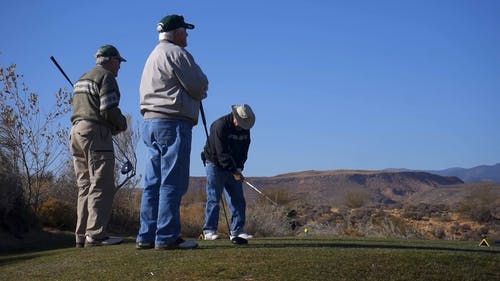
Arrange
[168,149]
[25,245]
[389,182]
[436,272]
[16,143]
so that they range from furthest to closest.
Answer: [389,182]
[16,143]
[25,245]
[168,149]
[436,272]

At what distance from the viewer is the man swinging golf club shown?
31.8 feet

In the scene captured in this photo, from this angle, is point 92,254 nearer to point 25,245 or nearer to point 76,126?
point 76,126

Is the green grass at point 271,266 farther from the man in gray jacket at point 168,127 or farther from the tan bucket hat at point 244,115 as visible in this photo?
the tan bucket hat at point 244,115

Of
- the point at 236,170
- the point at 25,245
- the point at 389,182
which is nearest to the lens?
the point at 236,170

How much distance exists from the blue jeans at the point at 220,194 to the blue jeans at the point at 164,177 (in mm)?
2202

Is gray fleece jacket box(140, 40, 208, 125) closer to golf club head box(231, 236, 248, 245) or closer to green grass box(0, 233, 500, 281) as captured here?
green grass box(0, 233, 500, 281)

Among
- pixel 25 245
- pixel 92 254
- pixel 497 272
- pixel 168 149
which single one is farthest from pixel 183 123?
pixel 25 245

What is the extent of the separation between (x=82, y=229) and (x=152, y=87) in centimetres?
253

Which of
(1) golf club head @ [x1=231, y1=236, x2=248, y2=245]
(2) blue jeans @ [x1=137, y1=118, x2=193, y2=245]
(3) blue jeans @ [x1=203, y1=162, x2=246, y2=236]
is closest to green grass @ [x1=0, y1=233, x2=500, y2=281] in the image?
(2) blue jeans @ [x1=137, y1=118, x2=193, y2=245]

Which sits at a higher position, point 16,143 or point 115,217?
point 16,143

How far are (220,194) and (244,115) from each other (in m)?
1.19

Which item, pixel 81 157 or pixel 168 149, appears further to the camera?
pixel 81 157

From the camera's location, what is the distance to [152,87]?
7.45 meters

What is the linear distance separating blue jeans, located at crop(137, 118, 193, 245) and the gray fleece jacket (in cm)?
12
